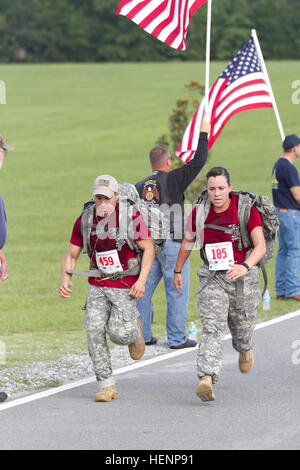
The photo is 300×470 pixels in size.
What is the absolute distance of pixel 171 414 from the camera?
26.9 feet

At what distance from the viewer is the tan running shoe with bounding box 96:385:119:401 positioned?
28.4 feet

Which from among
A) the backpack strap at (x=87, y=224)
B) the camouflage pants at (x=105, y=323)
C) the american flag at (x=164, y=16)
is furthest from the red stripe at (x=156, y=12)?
the camouflage pants at (x=105, y=323)

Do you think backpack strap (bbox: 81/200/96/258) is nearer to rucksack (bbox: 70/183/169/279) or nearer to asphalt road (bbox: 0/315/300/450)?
rucksack (bbox: 70/183/169/279)

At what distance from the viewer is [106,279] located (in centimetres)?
879

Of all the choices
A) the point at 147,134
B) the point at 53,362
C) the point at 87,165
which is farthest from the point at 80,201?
the point at 53,362

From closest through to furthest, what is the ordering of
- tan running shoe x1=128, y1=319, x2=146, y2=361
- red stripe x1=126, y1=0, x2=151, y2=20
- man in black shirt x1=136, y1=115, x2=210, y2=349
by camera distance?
tan running shoe x1=128, y1=319, x2=146, y2=361
man in black shirt x1=136, y1=115, x2=210, y2=349
red stripe x1=126, y1=0, x2=151, y2=20

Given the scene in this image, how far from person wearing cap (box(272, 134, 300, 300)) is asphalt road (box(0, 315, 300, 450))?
142 inches

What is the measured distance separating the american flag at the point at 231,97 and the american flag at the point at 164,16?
9.58 ft

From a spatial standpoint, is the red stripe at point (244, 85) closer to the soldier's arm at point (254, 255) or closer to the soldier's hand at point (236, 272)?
the soldier's arm at point (254, 255)

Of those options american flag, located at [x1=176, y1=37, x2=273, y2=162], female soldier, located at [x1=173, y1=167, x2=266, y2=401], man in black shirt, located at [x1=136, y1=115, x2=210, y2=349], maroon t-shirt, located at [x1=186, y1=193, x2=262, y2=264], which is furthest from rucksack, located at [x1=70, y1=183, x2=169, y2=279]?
american flag, located at [x1=176, y1=37, x2=273, y2=162]

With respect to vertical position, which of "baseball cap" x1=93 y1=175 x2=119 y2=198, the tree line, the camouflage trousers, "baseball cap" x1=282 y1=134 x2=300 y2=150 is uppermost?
the tree line

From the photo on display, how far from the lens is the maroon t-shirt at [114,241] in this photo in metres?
8.70

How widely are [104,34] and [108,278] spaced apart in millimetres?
82213

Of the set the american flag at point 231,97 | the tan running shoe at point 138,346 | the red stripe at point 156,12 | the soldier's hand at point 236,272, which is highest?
the red stripe at point 156,12
